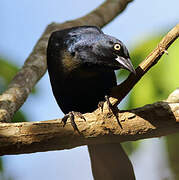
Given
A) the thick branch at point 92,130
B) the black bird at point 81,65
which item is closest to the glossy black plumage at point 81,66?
the black bird at point 81,65

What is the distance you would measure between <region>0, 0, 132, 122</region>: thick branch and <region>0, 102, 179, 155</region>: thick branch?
0.51 metres

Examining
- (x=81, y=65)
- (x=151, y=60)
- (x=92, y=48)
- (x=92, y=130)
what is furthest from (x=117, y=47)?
(x=92, y=130)

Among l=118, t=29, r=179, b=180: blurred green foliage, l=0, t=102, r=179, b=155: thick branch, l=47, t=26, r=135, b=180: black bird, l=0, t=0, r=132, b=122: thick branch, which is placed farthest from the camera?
l=47, t=26, r=135, b=180: black bird

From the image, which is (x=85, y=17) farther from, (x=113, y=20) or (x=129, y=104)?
(x=129, y=104)

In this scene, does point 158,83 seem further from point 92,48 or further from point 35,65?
point 35,65

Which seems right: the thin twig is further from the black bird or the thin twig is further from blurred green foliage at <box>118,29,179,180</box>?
the black bird

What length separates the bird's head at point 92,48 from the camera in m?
3.09

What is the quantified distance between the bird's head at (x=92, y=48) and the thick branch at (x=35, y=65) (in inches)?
10.6

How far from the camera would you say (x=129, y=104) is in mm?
2770

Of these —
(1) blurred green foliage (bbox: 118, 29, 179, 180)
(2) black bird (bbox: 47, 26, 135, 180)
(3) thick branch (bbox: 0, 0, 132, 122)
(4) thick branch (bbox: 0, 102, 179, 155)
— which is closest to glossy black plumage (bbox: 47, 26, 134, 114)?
(2) black bird (bbox: 47, 26, 135, 180)

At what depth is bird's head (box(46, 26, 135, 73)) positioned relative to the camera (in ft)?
10.1

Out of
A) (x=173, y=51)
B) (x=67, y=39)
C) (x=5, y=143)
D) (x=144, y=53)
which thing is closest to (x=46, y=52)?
(x=67, y=39)

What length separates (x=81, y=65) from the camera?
3.47 metres

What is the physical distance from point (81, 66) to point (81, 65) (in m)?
0.01
